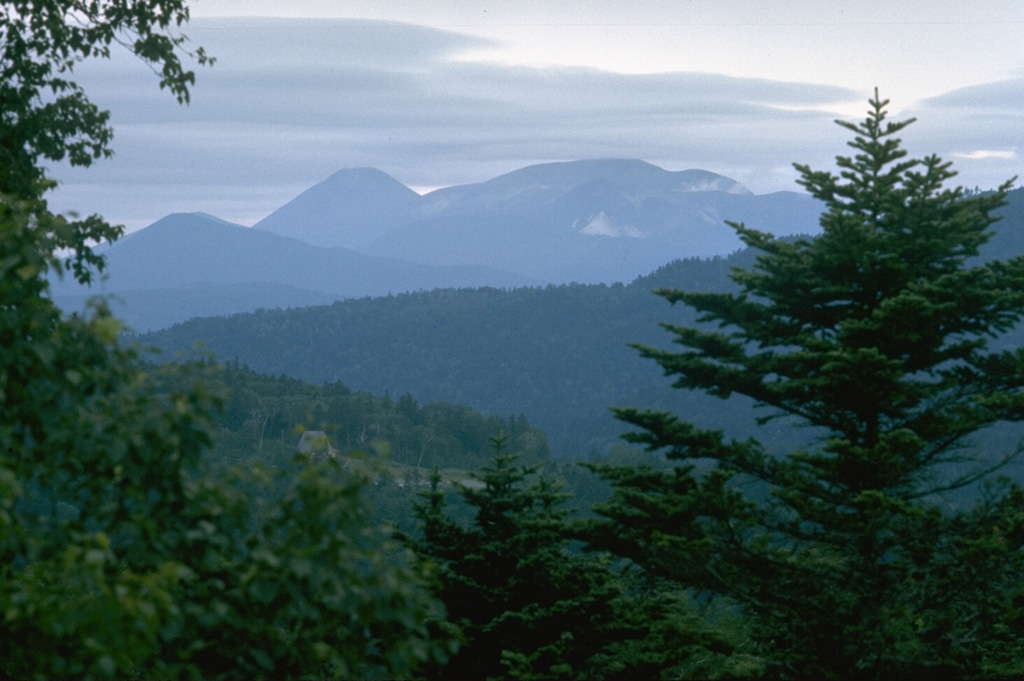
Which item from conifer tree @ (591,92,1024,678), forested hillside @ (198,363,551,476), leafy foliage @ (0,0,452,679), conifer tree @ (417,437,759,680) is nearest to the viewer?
leafy foliage @ (0,0,452,679)

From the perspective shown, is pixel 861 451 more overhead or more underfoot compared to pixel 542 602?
more overhead

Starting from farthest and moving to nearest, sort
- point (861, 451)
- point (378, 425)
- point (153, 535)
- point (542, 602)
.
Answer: point (378, 425)
point (542, 602)
point (861, 451)
point (153, 535)

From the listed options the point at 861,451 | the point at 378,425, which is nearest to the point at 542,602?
the point at 861,451

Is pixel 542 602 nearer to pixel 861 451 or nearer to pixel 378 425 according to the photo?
pixel 861 451

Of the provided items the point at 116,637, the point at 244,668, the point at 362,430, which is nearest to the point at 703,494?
the point at 244,668

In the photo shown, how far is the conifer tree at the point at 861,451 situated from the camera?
400 inches

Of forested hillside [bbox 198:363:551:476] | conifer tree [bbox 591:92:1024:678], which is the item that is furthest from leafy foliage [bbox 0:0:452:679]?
forested hillside [bbox 198:363:551:476]

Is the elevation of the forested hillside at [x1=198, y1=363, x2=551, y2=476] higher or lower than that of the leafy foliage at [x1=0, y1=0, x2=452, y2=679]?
lower

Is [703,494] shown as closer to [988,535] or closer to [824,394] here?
[824,394]

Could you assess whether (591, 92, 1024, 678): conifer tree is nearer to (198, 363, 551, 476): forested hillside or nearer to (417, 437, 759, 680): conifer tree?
(417, 437, 759, 680): conifer tree

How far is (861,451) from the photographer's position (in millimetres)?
9914

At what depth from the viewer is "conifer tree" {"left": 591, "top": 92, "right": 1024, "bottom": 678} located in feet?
33.3

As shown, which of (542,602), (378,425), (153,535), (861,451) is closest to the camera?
(153,535)

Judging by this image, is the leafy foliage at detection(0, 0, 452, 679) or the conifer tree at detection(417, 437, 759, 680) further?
the conifer tree at detection(417, 437, 759, 680)
